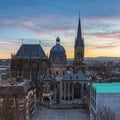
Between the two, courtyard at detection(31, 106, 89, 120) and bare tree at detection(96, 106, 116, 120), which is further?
courtyard at detection(31, 106, 89, 120)

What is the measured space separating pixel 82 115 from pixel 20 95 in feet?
42.0

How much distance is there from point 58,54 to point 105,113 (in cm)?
4931

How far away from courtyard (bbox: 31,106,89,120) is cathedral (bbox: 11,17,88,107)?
593cm

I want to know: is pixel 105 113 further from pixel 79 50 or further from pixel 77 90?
pixel 79 50

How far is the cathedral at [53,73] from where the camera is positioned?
7612 cm

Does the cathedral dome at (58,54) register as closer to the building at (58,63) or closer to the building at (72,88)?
the building at (58,63)

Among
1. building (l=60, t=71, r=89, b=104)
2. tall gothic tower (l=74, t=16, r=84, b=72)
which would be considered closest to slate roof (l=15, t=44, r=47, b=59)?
building (l=60, t=71, r=89, b=104)

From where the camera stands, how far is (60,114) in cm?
6141

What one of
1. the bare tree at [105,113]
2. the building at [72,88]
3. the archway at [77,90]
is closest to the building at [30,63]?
the building at [72,88]

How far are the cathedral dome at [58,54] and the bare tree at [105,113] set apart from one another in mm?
44718

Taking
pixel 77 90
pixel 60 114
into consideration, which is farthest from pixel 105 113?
pixel 77 90

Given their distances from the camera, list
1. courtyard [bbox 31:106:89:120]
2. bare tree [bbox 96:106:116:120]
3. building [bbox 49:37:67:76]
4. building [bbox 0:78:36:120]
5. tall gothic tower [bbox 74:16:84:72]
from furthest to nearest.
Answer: tall gothic tower [bbox 74:16:84:72] → building [bbox 49:37:67:76] → courtyard [bbox 31:106:89:120] → building [bbox 0:78:36:120] → bare tree [bbox 96:106:116:120]

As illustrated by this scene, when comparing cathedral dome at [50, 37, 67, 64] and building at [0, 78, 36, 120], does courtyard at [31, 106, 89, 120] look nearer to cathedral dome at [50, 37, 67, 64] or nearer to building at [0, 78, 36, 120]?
building at [0, 78, 36, 120]

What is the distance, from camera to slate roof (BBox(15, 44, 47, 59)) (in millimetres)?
87125
